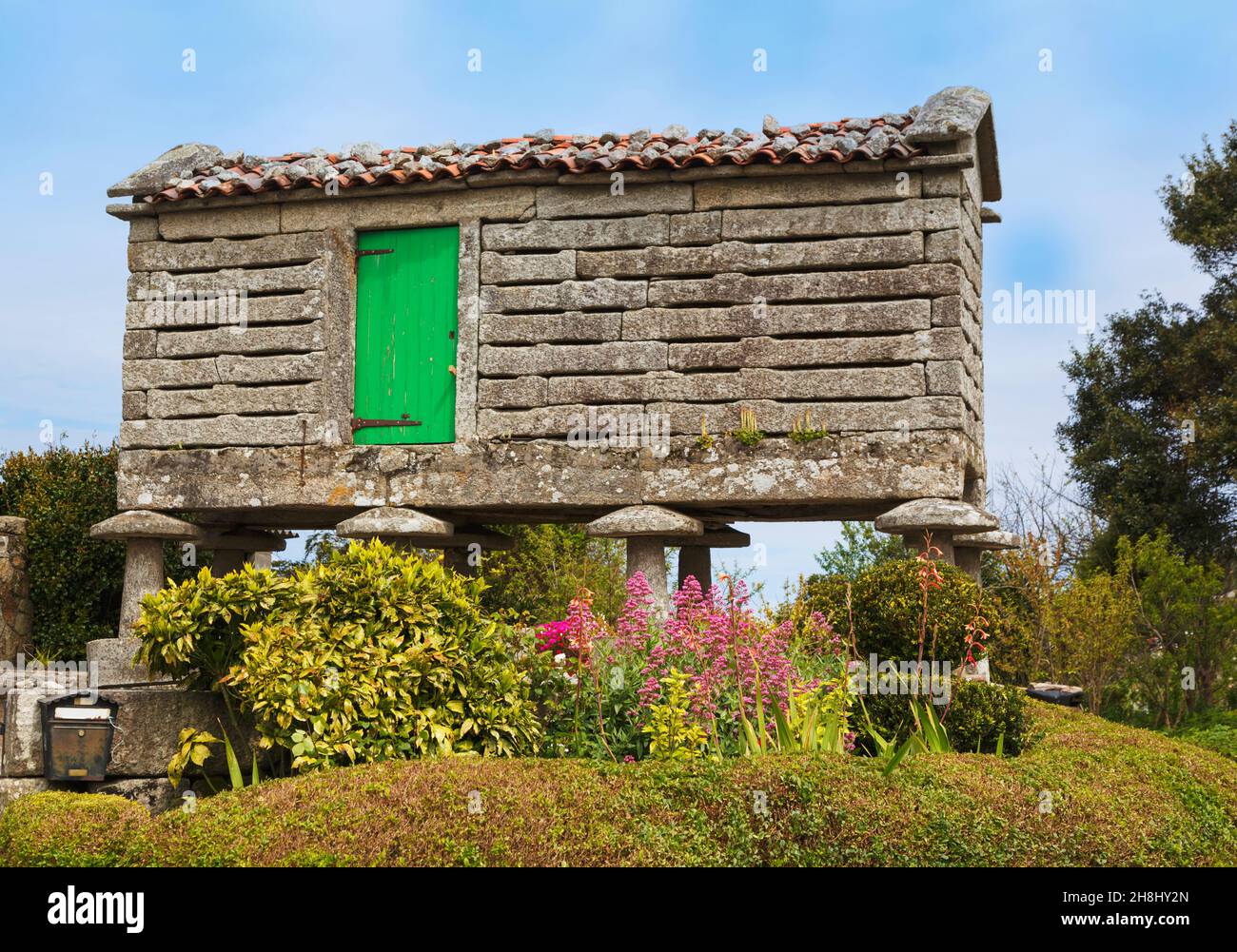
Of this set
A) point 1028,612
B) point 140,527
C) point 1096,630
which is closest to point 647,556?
point 140,527

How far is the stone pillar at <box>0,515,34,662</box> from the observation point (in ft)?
44.3

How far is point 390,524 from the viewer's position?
11.8 m

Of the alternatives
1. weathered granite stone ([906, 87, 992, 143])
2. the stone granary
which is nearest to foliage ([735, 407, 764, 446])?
the stone granary

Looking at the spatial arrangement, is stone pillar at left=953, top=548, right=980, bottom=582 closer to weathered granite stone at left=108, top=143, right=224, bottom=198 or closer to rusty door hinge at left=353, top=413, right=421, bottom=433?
rusty door hinge at left=353, top=413, right=421, bottom=433

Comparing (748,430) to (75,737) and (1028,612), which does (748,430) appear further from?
(1028,612)

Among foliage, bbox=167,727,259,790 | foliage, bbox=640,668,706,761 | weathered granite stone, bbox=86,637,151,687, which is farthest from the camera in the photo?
weathered granite stone, bbox=86,637,151,687

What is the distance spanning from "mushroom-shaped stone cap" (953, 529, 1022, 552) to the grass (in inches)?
203

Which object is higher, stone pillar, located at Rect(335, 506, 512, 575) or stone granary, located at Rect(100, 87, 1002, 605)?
stone granary, located at Rect(100, 87, 1002, 605)

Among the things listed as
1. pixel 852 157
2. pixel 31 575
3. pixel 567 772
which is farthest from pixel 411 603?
pixel 31 575

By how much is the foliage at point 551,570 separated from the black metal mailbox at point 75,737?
911cm

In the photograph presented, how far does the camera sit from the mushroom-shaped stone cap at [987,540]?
12.5 m

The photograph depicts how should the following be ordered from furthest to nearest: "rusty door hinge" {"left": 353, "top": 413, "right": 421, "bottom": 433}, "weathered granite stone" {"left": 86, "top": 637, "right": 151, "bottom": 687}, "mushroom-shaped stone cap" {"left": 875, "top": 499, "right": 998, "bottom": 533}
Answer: "rusty door hinge" {"left": 353, "top": 413, "right": 421, "bottom": 433}, "weathered granite stone" {"left": 86, "top": 637, "right": 151, "bottom": 687}, "mushroom-shaped stone cap" {"left": 875, "top": 499, "right": 998, "bottom": 533}

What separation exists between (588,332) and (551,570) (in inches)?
288

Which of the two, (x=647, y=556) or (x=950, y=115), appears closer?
(x=950, y=115)
